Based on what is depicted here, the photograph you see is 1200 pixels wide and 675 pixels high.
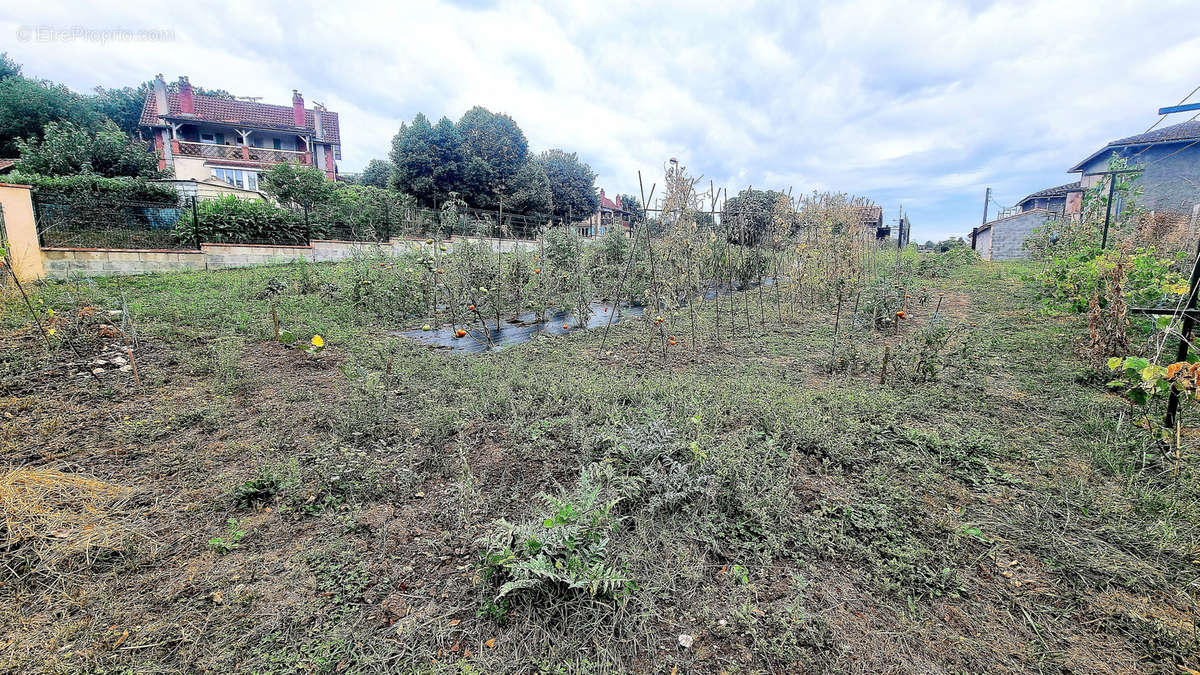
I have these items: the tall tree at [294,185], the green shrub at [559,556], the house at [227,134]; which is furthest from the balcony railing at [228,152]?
the green shrub at [559,556]

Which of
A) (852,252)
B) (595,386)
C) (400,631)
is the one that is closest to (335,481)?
(400,631)

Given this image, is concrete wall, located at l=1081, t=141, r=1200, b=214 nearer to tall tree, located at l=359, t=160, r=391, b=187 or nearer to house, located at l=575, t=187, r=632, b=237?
house, located at l=575, t=187, r=632, b=237

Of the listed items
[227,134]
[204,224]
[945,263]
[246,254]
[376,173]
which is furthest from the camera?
[376,173]

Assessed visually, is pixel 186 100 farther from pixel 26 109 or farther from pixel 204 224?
pixel 204 224

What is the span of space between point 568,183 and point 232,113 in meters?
18.1

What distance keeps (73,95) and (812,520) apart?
96.6ft

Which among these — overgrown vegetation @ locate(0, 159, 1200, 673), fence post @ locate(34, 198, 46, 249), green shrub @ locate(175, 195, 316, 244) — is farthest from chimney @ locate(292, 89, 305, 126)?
overgrown vegetation @ locate(0, 159, 1200, 673)

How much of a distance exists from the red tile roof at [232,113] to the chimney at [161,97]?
0.73ft

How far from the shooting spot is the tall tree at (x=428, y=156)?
1619cm

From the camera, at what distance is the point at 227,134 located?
74.5 ft

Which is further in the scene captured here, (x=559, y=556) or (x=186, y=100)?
(x=186, y=100)

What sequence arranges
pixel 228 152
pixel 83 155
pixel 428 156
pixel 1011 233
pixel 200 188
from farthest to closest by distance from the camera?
pixel 228 152 < pixel 1011 233 < pixel 428 156 < pixel 200 188 < pixel 83 155

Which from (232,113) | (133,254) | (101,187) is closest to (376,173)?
(232,113)

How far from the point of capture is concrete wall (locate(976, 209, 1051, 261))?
17.5m
